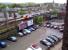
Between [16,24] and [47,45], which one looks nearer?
[47,45]

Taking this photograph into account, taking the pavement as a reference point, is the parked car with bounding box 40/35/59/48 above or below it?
below

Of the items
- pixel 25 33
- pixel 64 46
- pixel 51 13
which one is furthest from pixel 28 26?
Answer: pixel 64 46

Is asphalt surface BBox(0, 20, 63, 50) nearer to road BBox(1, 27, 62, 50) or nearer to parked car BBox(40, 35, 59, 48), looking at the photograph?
road BBox(1, 27, 62, 50)

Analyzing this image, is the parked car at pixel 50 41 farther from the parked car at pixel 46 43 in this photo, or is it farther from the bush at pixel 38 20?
the bush at pixel 38 20

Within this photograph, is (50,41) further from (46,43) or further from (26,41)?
(26,41)

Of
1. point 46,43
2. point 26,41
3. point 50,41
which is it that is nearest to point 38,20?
point 50,41

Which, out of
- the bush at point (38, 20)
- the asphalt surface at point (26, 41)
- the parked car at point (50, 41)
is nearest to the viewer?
the asphalt surface at point (26, 41)

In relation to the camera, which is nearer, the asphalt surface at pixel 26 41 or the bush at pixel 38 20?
the asphalt surface at pixel 26 41

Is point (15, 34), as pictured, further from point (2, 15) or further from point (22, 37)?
point (2, 15)

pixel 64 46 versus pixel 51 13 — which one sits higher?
pixel 64 46

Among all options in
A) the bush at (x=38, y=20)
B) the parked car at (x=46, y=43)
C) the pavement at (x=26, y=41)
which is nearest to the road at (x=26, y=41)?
the pavement at (x=26, y=41)

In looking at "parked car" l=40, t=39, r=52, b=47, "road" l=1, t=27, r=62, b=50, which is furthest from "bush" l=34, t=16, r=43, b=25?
"parked car" l=40, t=39, r=52, b=47
